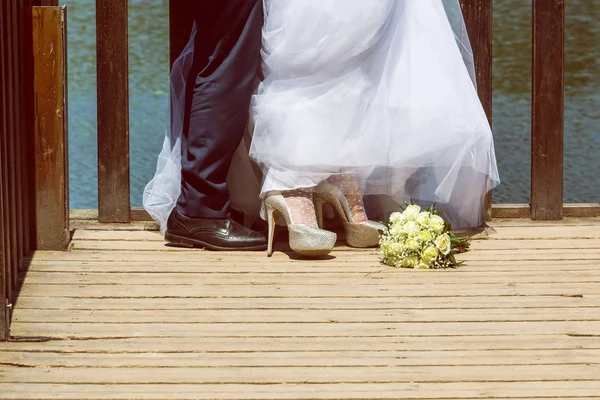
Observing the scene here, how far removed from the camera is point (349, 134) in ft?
11.3

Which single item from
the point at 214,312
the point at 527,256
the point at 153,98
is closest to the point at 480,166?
the point at 527,256

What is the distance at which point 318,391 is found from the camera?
2.18 m

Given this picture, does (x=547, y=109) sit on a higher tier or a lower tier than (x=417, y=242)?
higher

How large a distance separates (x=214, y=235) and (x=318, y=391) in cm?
135

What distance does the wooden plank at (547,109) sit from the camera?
3.81 metres

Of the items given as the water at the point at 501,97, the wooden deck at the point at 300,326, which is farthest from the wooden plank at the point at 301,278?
the water at the point at 501,97

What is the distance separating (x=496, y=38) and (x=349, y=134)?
7.82m

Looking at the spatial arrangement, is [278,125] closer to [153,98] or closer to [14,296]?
[14,296]

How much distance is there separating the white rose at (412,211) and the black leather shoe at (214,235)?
0.45 metres

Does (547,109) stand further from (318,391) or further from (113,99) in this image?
(318,391)

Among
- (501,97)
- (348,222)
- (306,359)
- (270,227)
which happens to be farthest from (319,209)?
(501,97)

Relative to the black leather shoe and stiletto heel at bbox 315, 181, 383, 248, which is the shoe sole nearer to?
the black leather shoe

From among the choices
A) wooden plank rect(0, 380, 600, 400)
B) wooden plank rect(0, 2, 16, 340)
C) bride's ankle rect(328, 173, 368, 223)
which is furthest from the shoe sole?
wooden plank rect(0, 380, 600, 400)

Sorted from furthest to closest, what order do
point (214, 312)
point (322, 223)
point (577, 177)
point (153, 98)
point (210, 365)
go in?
point (153, 98)
point (577, 177)
point (322, 223)
point (214, 312)
point (210, 365)
